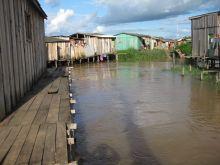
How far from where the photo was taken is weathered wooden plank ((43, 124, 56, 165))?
4.96 meters

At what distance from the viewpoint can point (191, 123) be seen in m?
11.5

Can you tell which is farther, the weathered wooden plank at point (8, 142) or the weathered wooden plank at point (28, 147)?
the weathered wooden plank at point (8, 142)

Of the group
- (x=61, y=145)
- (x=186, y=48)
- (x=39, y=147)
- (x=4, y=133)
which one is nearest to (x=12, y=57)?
(x=4, y=133)

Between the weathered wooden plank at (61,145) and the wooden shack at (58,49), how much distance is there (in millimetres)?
30162

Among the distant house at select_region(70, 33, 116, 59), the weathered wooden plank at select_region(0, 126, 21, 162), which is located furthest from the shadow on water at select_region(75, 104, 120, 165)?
the distant house at select_region(70, 33, 116, 59)

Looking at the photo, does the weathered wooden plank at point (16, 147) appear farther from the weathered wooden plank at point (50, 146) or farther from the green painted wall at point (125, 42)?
the green painted wall at point (125, 42)

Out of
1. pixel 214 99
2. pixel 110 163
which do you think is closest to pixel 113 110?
pixel 214 99

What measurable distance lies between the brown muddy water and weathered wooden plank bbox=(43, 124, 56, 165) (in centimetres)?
189

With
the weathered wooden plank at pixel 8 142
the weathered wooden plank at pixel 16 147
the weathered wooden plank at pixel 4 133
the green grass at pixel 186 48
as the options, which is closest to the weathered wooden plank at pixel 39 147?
the weathered wooden plank at pixel 16 147

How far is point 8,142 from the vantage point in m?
5.84

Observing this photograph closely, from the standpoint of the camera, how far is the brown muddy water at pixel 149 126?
8.51 m

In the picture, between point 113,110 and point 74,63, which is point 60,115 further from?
point 74,63

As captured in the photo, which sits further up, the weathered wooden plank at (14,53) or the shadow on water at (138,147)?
the weathered wooden plank at (14,53)

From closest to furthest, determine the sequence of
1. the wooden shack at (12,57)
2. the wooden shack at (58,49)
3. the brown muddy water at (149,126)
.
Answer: the wooden shack at (12,57) → the brown muddy water at (149,126) → the wooden shack at (58,49)
